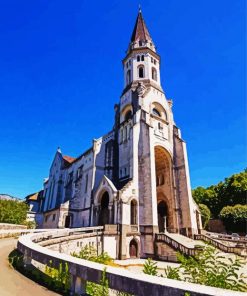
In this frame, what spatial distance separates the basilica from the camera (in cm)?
2575

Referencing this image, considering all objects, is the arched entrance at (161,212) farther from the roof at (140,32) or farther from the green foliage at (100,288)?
the roof at (140,32)

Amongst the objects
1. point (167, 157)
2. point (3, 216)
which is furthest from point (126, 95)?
point (3, 216)

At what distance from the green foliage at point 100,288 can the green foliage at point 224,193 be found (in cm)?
5173

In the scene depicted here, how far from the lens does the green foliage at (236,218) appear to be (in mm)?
40562

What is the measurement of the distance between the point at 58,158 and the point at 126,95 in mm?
23019

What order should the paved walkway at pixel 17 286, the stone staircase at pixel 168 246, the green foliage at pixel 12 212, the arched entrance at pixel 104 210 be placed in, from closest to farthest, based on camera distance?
the paved walkway at pixel 17 286 < the stone staircase at pixel 168 246 < the arched entrance at pixel 104 210 < the green foliage at pixel 12 212

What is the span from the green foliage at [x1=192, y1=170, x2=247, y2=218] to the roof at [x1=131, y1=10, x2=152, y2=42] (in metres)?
36.9

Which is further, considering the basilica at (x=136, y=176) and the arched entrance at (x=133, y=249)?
the basilica at (x=136, y=176)

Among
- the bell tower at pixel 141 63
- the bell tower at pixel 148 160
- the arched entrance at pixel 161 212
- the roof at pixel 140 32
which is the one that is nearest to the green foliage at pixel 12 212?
the bell tower at pixel 148 160

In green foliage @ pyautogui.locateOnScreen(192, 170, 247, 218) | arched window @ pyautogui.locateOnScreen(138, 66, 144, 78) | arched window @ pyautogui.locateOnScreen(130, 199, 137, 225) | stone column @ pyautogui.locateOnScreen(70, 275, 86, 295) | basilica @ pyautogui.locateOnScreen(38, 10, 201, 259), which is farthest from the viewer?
green foliage @ pyautogui.locateOnScreen(192, 170, 247, 218)

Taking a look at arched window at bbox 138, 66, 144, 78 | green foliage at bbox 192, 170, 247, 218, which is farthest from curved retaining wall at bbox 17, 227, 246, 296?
green foliage at bbox 192, 170, 247, 218

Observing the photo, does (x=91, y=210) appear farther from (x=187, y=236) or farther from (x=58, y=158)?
(x=58, y=158)

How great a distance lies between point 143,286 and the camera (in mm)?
3609

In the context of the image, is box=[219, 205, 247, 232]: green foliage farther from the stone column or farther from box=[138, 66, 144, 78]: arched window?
the stone column
